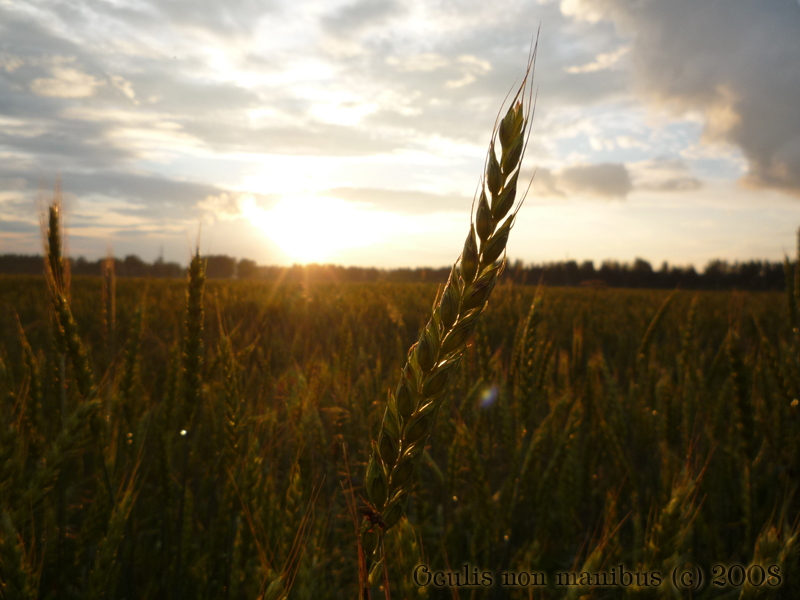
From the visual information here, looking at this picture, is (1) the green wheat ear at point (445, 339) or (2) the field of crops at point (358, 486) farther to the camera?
(2) the field of crops at point (358, 486)

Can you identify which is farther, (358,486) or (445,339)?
(358,486)

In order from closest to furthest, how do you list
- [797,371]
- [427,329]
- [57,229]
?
[427,329] < [57,229] < [797,371]

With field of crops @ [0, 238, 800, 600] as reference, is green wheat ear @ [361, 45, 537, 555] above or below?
above

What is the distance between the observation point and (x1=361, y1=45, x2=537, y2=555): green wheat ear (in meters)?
0.52

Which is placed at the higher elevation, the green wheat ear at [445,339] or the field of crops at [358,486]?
the green wheat ear at [445,339]

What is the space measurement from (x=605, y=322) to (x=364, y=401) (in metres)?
6.43

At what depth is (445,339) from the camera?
526 millimetres

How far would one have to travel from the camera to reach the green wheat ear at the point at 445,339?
515mm

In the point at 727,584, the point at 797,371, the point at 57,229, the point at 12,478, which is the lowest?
the point at 727,584

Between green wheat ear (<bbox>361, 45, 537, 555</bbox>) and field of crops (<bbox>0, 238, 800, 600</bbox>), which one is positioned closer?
green wheat ear (<bbox>361, 45, 537, 555</bbox>)

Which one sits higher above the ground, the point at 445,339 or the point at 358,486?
the point at 445,339

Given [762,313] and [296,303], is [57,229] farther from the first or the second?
[762,313]

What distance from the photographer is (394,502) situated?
55 centimetres

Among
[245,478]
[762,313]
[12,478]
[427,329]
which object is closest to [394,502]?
[427,329]
